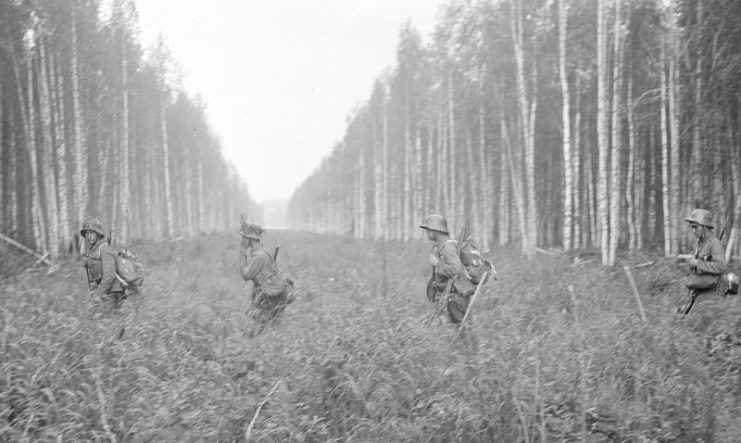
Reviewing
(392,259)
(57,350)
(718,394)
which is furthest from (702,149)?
(57,350)

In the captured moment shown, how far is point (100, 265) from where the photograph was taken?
21.8 ft

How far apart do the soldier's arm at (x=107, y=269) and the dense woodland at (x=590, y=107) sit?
8431mm

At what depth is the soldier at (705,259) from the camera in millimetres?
6254

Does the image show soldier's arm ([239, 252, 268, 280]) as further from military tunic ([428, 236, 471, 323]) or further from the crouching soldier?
military tunic ([428, 236, 471, 323])

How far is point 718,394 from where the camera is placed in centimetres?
452

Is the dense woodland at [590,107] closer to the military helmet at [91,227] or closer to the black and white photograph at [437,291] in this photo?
the black and white photograph at [437,291]

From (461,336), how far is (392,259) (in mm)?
10436

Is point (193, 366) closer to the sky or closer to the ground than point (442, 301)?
closer to the ground

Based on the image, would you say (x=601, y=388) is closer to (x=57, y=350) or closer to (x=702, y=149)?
(x=57, y=350)

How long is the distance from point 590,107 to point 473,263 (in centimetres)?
1469

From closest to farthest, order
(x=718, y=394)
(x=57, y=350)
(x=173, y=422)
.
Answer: (x=173, y=422)
(x=718, y=394)
(x=57, y=350)

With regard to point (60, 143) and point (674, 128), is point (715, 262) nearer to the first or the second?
point (674, 128)

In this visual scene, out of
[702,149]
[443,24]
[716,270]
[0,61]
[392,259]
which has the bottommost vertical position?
[392,259]

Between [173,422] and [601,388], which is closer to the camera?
[173,422]
